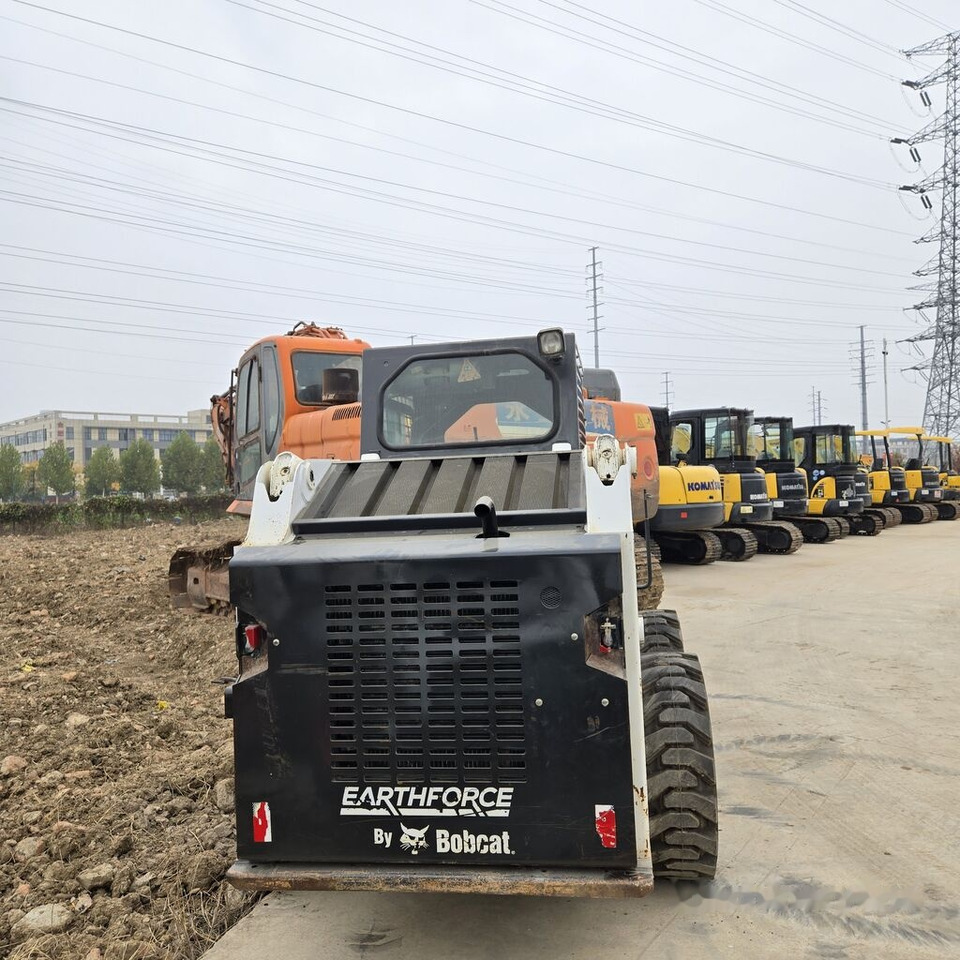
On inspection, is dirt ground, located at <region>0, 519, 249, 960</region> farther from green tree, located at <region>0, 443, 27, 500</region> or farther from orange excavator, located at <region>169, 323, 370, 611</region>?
green tree, located at <region>0, 443, 27, 500</region>

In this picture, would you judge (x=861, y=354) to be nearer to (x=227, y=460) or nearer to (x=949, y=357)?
(x=949, y=357)

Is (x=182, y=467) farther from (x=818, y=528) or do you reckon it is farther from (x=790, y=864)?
(x=790, y=864)

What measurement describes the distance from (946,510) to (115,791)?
27061 mm

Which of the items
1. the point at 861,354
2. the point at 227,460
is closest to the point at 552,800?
the point at 227,460

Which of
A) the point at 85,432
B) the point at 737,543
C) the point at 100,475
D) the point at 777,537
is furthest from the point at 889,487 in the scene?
the point at 85,432

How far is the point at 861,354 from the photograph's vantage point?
218ft

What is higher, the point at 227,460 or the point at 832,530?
the point at 227,460

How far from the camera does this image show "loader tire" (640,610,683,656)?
3945 mm

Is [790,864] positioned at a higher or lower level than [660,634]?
lower

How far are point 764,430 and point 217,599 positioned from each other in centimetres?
1488

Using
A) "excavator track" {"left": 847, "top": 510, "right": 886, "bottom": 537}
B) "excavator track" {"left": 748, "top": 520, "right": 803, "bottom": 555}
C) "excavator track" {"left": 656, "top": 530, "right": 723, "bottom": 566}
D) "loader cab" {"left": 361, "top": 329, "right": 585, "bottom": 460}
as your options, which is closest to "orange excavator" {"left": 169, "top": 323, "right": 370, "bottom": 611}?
"loader cab" {"left": 361, "top": 329, "right": 585, "bottom": 460}

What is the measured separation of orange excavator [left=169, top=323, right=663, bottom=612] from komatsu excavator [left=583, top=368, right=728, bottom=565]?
2.50ft

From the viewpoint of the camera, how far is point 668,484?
13859mm

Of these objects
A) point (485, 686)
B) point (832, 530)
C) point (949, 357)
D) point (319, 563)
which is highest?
point (949, 357)
